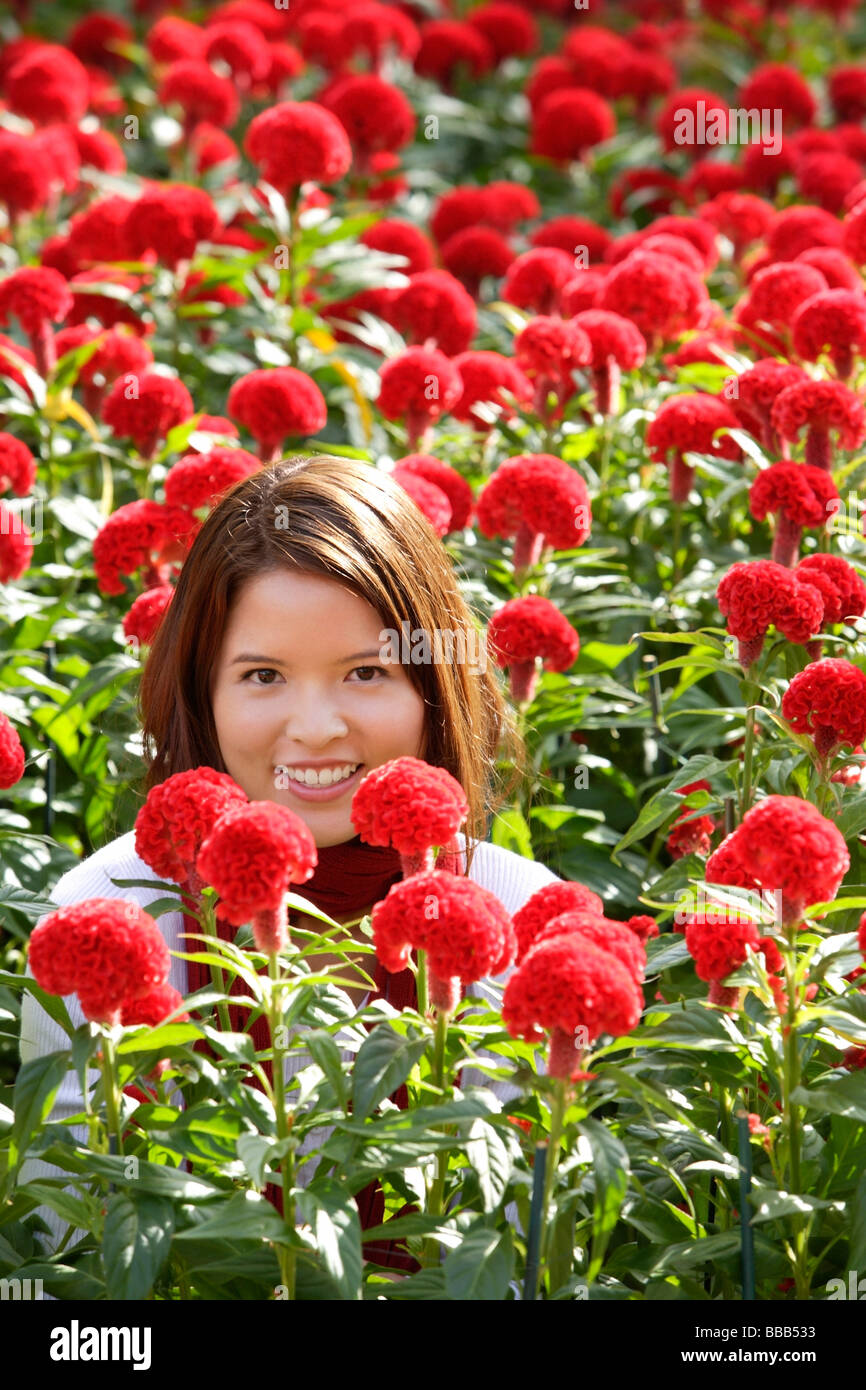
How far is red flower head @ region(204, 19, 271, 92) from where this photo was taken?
6.36m

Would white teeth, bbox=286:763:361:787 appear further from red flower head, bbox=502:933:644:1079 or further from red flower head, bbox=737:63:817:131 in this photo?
red flower head, bbox=737:63:817:131

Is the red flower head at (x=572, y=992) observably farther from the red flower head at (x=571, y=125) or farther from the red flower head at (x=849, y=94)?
the red flower head at (x=849, y=94)

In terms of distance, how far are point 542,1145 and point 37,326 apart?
9.88 ft

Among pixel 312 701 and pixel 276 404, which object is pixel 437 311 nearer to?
pixel 276 404

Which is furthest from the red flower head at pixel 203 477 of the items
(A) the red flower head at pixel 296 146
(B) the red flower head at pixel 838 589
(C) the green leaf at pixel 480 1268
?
(C) the green leaf at pixel 480 1268

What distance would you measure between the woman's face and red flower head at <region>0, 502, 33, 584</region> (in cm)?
97

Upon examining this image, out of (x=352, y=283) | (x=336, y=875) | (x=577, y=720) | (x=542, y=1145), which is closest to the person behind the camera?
(x=542, y=1145)

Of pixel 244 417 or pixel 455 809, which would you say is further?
pixel 244 417

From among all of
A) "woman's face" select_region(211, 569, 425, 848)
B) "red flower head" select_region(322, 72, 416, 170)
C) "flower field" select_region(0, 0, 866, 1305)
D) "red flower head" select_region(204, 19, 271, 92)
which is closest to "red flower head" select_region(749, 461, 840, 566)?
"flower field" select_region(0, 0, 866, 1305)

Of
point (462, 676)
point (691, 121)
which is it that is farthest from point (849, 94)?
point (462, 676)

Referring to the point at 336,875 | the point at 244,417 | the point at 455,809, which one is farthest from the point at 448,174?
the point at 455,809

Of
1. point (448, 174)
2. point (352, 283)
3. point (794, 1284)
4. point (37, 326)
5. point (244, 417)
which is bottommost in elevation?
point (794, 1284)

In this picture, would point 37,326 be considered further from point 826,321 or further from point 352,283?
point 826,321

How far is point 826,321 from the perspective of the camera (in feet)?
11.8
